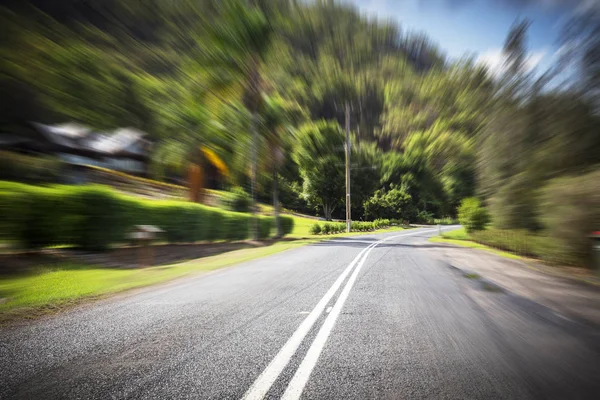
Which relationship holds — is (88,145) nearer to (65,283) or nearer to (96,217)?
(96,217)

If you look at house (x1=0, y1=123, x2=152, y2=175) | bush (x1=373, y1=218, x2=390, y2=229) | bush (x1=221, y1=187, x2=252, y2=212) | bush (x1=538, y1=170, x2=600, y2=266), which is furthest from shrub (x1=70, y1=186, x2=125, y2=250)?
bush (x1=373, y1=218, x2=390, y2=229)

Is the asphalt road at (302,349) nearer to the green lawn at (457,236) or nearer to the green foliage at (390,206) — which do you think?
the green lawn at (457,236)

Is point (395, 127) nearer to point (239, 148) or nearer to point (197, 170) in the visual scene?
point (239, 148)

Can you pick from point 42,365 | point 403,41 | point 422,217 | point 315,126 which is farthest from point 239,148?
point 422,217

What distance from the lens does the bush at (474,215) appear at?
20.0 metres

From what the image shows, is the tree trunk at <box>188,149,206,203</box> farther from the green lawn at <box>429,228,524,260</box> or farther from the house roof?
the green lawn at <box>429,228,524,260</box>

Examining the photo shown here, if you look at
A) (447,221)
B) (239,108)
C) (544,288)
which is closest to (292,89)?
(239,108)

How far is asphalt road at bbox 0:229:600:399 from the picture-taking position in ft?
7.43

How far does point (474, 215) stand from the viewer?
20.7 meters

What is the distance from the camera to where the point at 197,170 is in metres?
27.8

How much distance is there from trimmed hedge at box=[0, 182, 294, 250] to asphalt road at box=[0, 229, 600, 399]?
466 centimetres

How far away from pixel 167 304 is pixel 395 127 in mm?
41711

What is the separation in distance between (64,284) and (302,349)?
6.13m

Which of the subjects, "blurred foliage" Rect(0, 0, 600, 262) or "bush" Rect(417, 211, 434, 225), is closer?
"blurred foliage" Rect(0, 0, 600, 262)
